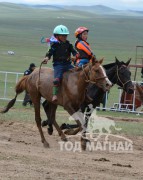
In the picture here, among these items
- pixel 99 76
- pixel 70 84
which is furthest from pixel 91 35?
pixel 99 76

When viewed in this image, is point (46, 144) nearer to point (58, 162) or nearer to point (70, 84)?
point (70, 84)

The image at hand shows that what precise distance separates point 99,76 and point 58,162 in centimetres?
259

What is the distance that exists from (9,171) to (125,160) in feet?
10.0

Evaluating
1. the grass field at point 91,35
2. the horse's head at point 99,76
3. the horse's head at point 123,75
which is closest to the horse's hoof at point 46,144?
the horse's head at point 99,76

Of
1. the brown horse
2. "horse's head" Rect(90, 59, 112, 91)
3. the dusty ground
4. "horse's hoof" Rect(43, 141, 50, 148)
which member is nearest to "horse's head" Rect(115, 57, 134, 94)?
the dusty ground

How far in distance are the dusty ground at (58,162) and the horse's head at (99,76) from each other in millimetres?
1298

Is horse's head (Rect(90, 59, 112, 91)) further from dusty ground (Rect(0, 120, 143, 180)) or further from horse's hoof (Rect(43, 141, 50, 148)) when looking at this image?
horse's hoof (Rect(43, 141, 50, 148))

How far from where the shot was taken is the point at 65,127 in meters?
14.6

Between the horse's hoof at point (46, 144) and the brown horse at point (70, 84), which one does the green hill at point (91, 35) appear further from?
the horse's hoof at point (46, 144)

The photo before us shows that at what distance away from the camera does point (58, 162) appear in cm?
1075

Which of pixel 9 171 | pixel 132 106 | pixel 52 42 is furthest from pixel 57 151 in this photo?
pixel 132 106

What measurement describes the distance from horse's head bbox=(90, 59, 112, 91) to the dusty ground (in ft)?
4.26

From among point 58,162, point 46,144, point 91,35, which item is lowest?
point 91,35

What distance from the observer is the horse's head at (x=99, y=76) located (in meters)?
12.8
